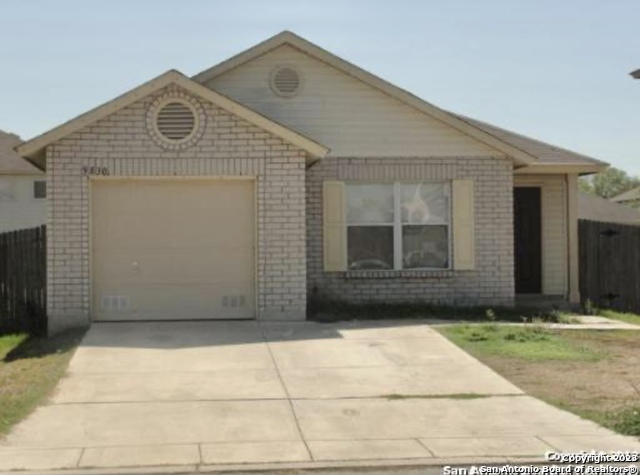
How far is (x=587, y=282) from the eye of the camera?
18.4 m

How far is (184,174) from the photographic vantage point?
1379 cm

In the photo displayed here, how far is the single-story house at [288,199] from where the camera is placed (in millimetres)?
13656

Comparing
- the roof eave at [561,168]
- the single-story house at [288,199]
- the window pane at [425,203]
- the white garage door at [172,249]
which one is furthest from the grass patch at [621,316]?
the white garage door at [172,249]

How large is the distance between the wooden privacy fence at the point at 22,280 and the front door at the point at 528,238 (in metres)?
9.41

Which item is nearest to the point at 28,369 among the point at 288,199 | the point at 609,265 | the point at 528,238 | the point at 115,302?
the point at 115,302

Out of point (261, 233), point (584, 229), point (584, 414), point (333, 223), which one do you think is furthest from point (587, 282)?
point (584, 414)

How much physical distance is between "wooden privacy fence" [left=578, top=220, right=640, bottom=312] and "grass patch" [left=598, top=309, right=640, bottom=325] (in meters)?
0.62

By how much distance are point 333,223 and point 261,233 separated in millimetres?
1990

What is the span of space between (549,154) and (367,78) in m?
4.54

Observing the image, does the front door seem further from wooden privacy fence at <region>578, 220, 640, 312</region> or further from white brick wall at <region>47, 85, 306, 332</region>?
white brick wall at <region>47, 85, 306, 332</region>

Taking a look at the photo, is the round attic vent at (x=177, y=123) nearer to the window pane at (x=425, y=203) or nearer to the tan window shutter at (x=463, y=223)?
the window pane at (x=425, y=203)

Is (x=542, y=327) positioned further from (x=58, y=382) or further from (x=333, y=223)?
(x=58, y=382)

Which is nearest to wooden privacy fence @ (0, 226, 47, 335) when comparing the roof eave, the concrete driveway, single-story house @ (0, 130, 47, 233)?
the concrete driveway

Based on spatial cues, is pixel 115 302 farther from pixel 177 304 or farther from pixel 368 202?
pixel 368 202
